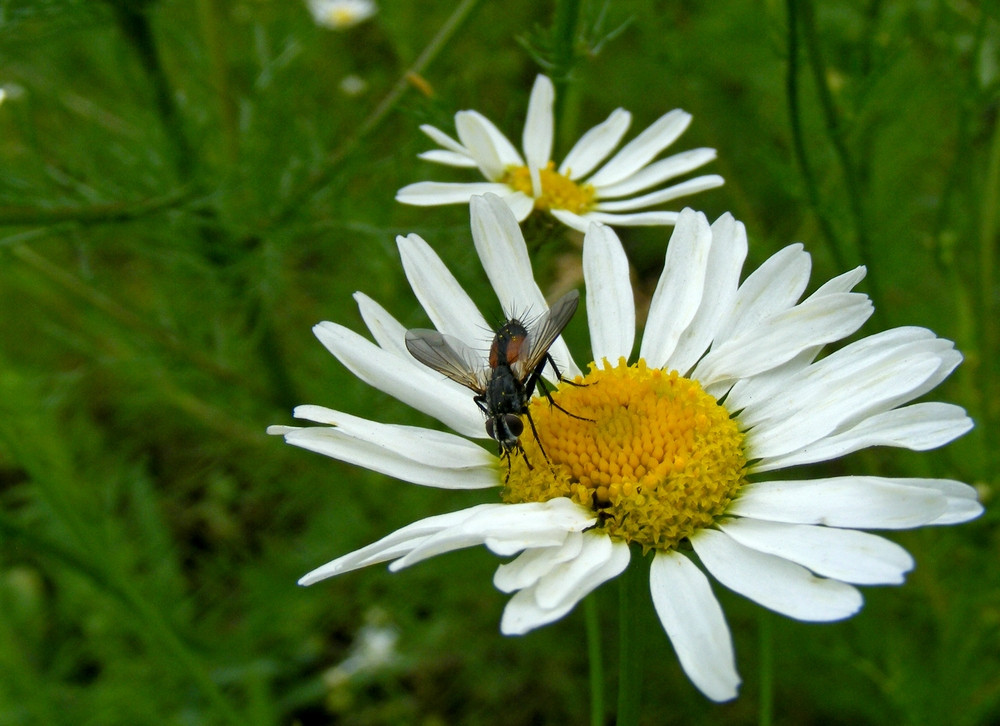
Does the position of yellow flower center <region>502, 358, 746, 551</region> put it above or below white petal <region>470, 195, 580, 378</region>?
below

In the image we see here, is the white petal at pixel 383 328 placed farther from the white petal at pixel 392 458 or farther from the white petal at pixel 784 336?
the white petal at pixel 784 336

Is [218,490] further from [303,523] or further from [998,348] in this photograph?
[998,348]

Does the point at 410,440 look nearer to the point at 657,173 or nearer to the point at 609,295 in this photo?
the point at 609,295

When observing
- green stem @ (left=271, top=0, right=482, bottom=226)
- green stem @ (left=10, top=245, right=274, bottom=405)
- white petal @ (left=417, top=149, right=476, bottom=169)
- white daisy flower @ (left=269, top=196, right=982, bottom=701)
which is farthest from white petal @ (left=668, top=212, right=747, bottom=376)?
green stem @ (left=10, top=245, right=274, bottom=405)

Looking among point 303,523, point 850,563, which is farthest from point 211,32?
point 850,563

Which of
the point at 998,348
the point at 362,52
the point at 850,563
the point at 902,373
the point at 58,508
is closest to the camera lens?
the point at 850,563

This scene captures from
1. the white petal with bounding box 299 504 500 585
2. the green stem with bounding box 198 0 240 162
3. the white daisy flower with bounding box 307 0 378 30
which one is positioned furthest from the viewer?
the white daisy flower with bounding box 307 0 378 30

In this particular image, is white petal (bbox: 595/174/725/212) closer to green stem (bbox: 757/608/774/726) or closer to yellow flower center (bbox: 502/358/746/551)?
yellow flower center (bbox: 502/358/746/551)

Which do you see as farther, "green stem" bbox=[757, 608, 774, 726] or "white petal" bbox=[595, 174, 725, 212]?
"white petal" bbox=[595, 174, 725, 212]
